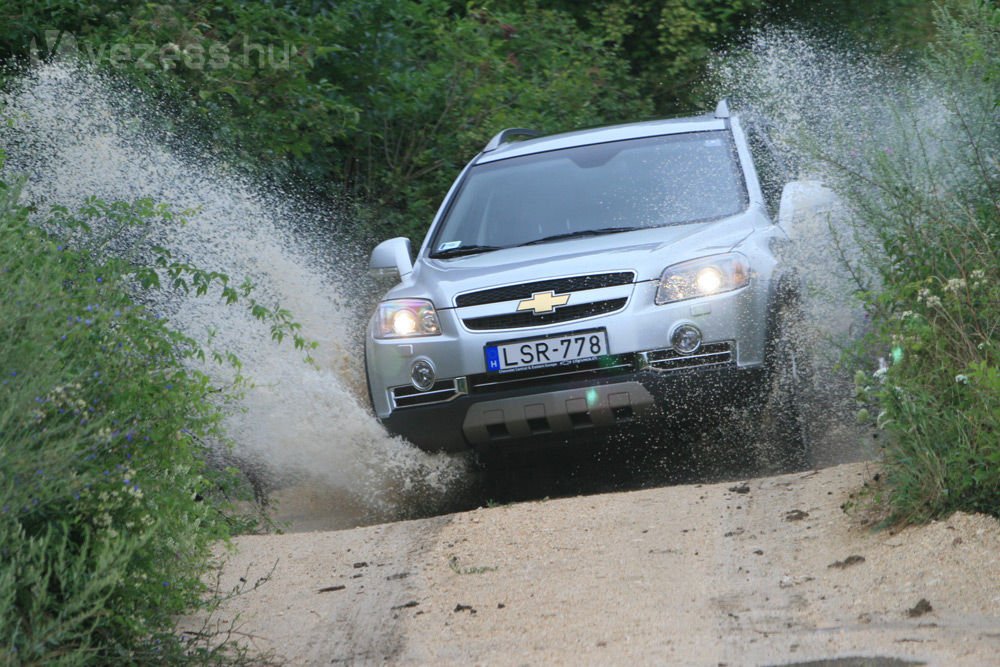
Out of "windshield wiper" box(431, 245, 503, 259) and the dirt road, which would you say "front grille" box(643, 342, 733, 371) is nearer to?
the dirt road

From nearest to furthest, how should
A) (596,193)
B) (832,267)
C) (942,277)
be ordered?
(942,277) < (832,267) < (596,193)

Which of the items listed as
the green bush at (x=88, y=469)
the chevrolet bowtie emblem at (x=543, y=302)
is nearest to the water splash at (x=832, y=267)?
the chevrolet bowtie emblem at (x=543, y=302)

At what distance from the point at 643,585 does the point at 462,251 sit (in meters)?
2.87

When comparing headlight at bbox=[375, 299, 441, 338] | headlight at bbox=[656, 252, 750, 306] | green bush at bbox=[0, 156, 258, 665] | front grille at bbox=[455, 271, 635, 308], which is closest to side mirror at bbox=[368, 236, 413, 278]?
headlight at bbox=[375, 299, 441, 338]

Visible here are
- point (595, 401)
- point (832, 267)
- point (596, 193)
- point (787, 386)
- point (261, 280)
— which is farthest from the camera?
point (261, 280)

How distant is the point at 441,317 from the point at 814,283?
1.70 meters

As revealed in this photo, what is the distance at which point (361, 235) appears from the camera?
11500 mm

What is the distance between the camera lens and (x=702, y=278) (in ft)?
21.6

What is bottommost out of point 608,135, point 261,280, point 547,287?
point 261,280

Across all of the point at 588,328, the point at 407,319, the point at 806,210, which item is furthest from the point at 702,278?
the point at 407,319

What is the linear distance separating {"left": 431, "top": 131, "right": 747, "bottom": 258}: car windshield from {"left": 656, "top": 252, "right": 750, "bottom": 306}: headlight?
66cm

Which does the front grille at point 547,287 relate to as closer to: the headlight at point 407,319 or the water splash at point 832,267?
the headlight at point 407,319

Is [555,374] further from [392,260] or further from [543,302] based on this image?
[392,260]

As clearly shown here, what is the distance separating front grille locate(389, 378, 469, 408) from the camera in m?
6.73
